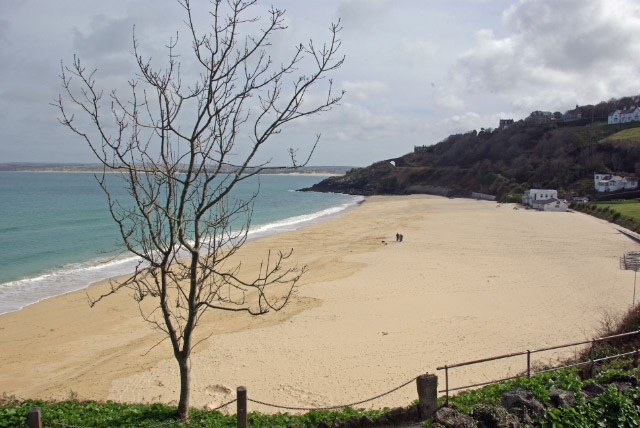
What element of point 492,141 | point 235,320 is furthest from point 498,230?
point 492,141

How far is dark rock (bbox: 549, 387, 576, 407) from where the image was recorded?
6012 mm

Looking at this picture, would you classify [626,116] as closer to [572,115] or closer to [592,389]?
[572,115]

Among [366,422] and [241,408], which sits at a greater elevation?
[241,408]

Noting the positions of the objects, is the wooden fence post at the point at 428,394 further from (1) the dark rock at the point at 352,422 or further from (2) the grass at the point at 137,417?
(1) the dark rock at the point at 352,422

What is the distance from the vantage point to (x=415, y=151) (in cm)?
12169

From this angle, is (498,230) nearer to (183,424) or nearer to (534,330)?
(534,330)

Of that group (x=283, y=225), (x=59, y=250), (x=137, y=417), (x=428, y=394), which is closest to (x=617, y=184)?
(x=283, y=225)

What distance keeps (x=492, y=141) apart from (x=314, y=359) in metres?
98.0

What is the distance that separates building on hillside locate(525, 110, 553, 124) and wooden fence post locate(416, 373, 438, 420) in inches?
4445

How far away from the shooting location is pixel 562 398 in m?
6.05

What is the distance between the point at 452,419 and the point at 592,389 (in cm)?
237

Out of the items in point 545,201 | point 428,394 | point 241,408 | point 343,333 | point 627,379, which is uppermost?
point 241,408

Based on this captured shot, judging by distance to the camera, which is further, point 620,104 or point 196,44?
point 620,104

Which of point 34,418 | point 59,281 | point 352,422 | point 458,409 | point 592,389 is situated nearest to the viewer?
point 34,418
